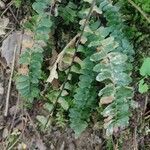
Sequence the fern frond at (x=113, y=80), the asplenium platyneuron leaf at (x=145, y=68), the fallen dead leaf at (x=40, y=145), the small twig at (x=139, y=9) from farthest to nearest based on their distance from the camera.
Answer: the fallen dead leaf at (x=40, y=145) < the small twig at (x=139, y=9) < the asplenium platyneuron leaf at (x=145, y=68) < the fern frond at (x=113, y=80)

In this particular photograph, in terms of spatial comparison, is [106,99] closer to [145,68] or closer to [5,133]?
[145,68]

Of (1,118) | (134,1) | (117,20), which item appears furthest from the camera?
(1,118)

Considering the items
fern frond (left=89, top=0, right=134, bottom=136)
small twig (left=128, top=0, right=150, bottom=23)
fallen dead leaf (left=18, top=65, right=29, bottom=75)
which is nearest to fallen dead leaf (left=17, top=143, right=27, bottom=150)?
fallen dead leaf (left=18, top=65, right=29, bottom=75)

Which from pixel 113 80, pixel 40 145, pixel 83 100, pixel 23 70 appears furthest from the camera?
pixel 40 145

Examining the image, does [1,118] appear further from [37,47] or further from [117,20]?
[117,20]

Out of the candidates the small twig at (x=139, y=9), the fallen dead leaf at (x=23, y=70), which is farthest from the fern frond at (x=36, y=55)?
the small twig at (x=139, y=9)

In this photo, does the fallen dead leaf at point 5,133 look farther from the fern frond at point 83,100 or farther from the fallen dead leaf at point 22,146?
the fern frond at point 83,100

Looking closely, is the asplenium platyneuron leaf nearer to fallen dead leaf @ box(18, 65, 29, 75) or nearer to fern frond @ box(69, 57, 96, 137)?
fern frond @ box(69, 57, 96, 137)

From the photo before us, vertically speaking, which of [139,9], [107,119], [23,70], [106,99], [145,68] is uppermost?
[139,9]

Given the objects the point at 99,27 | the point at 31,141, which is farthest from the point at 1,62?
the point at 99,27

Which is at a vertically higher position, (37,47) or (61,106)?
(37,47)

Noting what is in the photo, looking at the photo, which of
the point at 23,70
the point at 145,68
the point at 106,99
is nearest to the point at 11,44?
the point at 23,70
